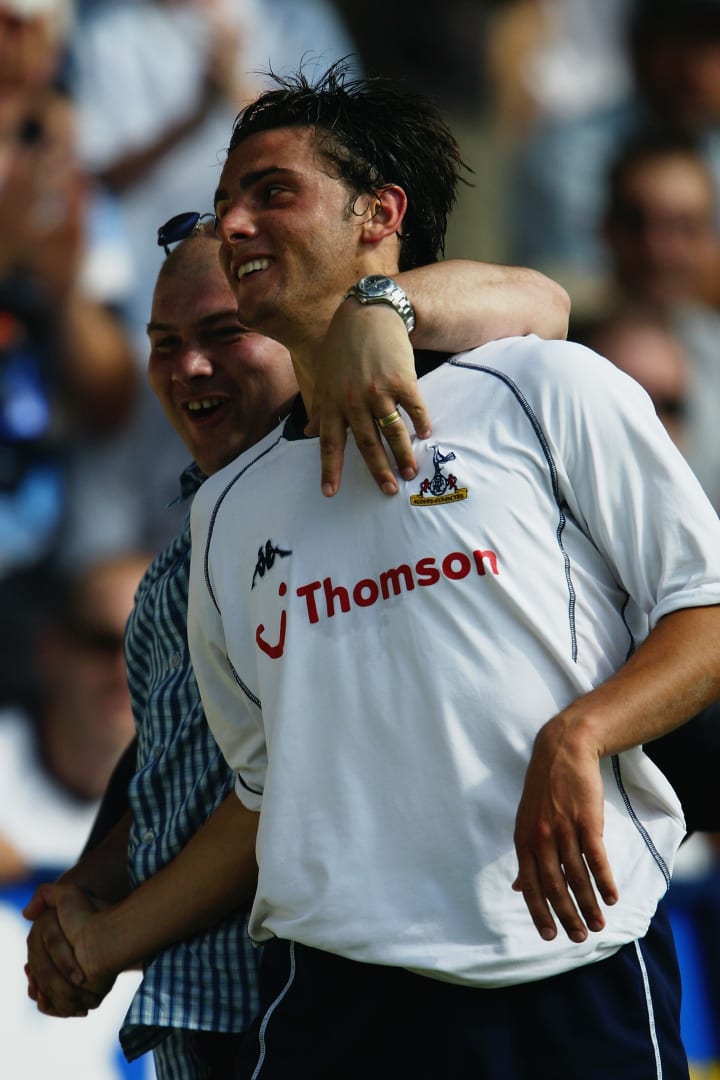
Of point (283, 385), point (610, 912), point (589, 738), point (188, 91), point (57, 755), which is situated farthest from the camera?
point (188, 91)

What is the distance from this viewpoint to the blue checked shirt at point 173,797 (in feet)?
7.68

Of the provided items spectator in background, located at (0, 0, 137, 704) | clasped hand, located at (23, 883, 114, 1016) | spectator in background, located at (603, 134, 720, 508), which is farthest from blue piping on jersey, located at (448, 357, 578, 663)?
spectator in background, located at (603, 134, 720, 508)

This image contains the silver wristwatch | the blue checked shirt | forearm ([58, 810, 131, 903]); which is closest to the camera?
the silver wristwatch

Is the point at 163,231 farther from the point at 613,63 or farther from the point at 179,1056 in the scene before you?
the point at 613,63

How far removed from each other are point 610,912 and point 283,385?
1200 millimetres

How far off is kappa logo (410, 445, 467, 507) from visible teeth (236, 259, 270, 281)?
1.48 ft

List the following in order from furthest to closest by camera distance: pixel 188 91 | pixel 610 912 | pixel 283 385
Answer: pixel 188 91 < pixel 283 385 < pixel 610 912

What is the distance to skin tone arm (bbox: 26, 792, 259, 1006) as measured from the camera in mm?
2303

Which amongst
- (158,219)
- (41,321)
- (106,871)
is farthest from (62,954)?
(158,219)

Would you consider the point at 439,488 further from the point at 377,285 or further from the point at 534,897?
the point at 534,897

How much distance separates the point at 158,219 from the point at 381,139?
316cm

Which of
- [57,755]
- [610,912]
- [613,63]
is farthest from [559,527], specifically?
[613,63]

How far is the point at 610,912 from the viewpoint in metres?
1.87

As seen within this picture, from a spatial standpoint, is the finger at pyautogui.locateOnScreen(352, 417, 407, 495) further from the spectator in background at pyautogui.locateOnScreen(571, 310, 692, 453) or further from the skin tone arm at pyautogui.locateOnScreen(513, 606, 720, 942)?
the spectator in background at pyautogui.locateOnScreen(571, 310, 692, 453)
